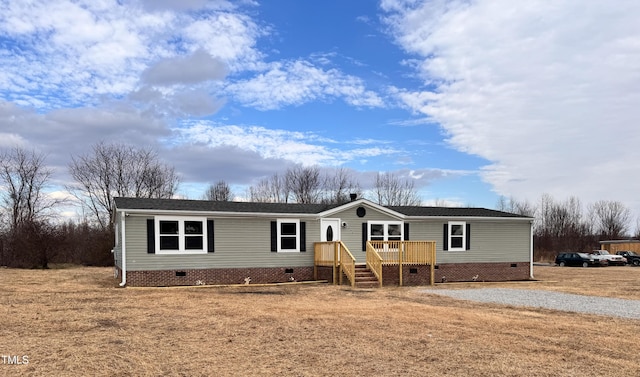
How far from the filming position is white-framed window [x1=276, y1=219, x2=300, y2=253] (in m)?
18.6

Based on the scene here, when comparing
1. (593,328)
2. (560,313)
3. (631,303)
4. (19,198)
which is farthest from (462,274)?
(19,198)

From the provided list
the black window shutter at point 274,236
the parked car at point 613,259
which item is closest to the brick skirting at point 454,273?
the black window shutter at point 274,236

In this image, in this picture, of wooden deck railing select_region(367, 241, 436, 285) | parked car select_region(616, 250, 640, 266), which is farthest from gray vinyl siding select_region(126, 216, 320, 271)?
parked car select_region(616, 250, 640, 266)

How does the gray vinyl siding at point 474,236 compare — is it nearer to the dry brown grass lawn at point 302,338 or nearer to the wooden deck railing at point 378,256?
the wooden deck railing at point 378,256

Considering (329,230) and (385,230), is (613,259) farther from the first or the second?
(329,230)

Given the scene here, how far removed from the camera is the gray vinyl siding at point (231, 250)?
1620cm

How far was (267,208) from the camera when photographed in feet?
62.9

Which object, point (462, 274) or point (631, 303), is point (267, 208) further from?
point (631, 303)

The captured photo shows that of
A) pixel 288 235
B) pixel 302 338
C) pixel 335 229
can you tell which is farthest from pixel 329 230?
pixel 302 338

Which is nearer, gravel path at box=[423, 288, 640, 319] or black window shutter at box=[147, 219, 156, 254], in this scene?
gravel path at box=[423, 288, 640, 319]

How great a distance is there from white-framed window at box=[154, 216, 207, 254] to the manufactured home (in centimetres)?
3

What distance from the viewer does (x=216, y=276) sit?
17.4 meters

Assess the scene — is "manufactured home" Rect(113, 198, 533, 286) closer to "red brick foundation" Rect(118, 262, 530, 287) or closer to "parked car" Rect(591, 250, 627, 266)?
"red brick foundation" Rect(118, 262, 530, 287)

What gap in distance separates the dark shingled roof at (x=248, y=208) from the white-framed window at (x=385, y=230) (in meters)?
0.75
